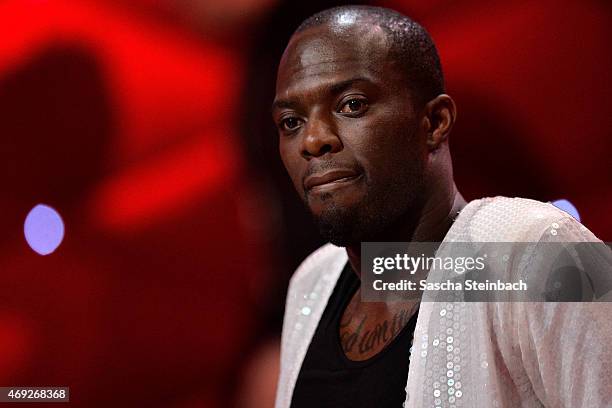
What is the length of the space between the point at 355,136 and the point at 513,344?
0.40 metres

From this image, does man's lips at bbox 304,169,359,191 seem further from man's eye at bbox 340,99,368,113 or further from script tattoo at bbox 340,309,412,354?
script tattoo at bbox 340,309,412,354

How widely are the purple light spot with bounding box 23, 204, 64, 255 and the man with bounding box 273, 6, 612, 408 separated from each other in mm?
674

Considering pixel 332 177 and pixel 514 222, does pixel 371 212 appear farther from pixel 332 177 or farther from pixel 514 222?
pixel 514 222

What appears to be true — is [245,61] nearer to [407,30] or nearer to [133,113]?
[133,113]

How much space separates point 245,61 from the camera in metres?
1.89

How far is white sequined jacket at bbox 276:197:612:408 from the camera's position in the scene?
3.28 ft

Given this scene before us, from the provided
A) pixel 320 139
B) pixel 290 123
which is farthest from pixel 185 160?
pixel 320 139

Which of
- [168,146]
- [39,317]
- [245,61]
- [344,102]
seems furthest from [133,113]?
[344,102]

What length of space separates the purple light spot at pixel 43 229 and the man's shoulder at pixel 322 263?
56cm

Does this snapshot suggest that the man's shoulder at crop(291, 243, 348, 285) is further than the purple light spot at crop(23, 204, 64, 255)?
No

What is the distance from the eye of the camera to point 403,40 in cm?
126

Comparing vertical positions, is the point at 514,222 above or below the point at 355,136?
below

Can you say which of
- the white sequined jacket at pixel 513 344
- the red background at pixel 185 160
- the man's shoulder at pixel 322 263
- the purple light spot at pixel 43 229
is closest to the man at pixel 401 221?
the white sequined jacket at pixel 513 344

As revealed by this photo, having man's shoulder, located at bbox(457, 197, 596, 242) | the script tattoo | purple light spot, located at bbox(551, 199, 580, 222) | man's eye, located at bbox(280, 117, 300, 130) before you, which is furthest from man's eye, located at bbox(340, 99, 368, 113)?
purple light spot, located at bbox(551, 199, 580, 222)
